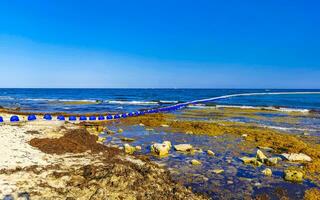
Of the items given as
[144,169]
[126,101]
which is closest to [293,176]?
[144,169]

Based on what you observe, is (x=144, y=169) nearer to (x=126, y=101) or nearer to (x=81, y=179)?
(x=81, y=179)

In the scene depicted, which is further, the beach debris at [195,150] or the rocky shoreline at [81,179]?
the beach debris at [195,150]

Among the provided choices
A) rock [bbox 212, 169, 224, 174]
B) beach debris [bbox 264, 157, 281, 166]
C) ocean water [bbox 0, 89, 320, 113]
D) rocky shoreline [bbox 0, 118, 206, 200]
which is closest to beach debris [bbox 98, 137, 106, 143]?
rocky shoreline [bbox 0, 118, 206, 200]

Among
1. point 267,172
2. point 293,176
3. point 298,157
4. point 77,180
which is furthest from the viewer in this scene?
point 298,157

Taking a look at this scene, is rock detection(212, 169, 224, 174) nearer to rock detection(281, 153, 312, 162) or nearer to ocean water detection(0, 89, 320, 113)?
rock detection(281, 153, 312, 162)

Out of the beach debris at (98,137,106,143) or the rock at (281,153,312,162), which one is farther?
the beach debris at (98,137,106,143)

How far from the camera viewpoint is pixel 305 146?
13.4 m

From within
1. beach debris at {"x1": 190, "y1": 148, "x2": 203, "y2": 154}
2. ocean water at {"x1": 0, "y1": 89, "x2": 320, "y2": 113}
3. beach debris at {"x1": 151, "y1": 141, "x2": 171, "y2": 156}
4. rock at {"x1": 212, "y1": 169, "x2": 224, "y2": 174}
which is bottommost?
ocean water at {"x1": 0, "y1": 89, "x2": 320, "y2": 113}

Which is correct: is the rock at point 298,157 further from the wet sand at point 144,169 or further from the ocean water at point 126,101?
the ocean water at point 126,101

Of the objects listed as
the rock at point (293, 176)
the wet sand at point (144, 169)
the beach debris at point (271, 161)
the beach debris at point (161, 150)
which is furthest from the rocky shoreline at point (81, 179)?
the beach debris at point (271, 161)

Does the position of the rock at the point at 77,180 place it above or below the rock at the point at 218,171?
above

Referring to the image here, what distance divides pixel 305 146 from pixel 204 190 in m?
8.01

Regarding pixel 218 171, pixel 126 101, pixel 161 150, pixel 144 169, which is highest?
pixel 144 169

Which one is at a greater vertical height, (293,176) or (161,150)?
(161,150)
